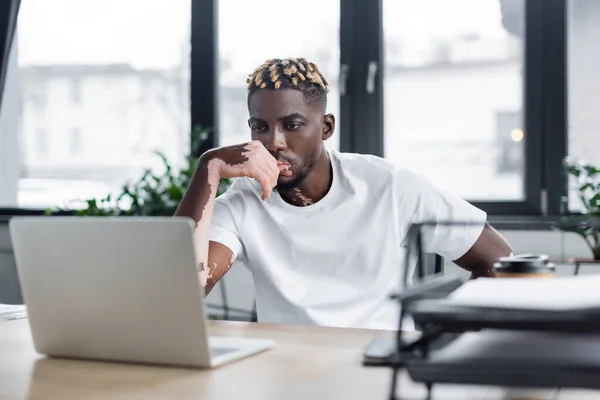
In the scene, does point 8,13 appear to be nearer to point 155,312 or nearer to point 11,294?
point 11,294

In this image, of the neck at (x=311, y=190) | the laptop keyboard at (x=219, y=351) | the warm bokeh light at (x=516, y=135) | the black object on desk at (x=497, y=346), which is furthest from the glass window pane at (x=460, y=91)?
the black object on desk at (x=497, y=346)

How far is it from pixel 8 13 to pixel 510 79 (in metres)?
2.22

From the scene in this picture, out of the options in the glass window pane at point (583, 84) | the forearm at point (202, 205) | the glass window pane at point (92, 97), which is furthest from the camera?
the glass window pane at point (92, 97)

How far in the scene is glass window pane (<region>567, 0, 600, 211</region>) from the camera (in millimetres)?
2957

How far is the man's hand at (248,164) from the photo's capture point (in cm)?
171

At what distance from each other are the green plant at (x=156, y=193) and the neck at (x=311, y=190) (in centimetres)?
133

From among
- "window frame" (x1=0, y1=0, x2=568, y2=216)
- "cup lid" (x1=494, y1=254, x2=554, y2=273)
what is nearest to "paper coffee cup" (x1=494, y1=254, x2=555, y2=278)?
"cup lid" (x1=494, y1=254, x2=554, y2=273)

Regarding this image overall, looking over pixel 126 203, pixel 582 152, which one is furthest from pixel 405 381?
pixel 126 203

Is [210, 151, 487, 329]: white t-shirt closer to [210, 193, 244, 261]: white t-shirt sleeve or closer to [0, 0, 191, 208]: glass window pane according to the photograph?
[210, 193, 244, 261]: white t-shirt sleeve

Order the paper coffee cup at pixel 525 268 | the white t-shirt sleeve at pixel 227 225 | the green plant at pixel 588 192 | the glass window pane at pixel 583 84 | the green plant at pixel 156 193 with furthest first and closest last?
the green plant at pixel 156 193 < the glass window pane at pixel 583 84 < the green plant at pixel 588 192 < the white t-shirt sleeve at pixel 227 225 < the paper coffee cup at pixel 525 268

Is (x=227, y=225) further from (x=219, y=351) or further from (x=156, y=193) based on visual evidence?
(x=156, y=193)

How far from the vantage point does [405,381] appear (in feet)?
3.01

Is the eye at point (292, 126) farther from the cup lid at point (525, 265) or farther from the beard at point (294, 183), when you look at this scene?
the cup lid at point (525, 265)

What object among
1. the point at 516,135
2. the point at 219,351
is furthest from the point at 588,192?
the point at 219,351
